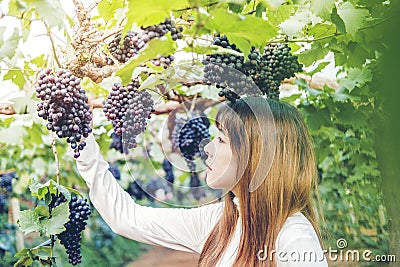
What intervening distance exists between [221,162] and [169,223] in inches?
9.3

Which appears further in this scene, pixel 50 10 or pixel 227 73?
pixel 227 73

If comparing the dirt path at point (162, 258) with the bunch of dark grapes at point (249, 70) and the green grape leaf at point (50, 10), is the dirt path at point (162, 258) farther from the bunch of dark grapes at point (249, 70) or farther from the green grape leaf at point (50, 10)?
the green grape leaf at point (50, 10)

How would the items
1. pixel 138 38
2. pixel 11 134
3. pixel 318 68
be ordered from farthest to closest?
pixel 318 68, pixel 11 134, pixel 138 38

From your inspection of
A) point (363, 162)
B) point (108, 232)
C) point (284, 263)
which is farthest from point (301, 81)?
point (108, 232)

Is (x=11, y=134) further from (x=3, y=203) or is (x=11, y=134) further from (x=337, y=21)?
(x=3, y=203)

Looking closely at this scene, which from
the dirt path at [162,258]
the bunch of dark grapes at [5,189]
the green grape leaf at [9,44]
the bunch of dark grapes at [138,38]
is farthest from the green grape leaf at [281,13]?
the dirt path at [162,258]

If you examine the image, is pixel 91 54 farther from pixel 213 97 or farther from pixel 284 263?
pixel 284 263

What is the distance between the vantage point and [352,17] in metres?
0.84

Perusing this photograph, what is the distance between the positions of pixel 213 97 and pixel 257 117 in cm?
8

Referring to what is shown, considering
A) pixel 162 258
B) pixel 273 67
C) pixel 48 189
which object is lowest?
pixel 162 258

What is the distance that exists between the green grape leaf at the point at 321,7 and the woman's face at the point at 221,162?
0.81ft

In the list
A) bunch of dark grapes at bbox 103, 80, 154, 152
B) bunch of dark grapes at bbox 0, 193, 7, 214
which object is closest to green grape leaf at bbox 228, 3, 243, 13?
bunch of dark grapes at bbox 103, 80, 154, 152

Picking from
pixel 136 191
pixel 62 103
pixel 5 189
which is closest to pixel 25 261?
pixel 62 103

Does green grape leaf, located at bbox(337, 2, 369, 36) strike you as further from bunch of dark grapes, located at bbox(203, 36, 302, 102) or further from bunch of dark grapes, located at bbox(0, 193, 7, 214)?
bunch of dark grapes, located at bbox(0, 193, 7, 214)
